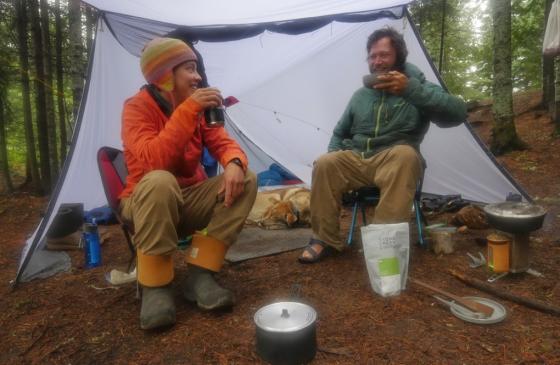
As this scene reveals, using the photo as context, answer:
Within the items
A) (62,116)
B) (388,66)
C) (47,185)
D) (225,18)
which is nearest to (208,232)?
(388,66)

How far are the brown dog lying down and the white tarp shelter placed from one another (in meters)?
0.67

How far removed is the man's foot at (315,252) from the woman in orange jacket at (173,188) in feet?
2.29

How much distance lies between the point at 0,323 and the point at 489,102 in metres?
11.7

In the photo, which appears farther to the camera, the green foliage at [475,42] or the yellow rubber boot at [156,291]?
the green foliage at [475,42]

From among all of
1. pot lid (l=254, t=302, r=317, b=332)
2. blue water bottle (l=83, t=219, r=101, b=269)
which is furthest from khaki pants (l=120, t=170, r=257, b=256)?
blue water bottle (l=83, t=219, r=101, b=269)

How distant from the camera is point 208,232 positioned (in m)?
2.03

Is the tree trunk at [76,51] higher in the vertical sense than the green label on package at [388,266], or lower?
higher

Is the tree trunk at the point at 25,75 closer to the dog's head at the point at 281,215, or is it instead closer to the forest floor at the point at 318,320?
the forest floor at the point at 318,320

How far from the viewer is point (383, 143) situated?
2.76 metres

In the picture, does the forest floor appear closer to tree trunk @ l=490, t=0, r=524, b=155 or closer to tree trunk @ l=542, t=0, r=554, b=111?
tree trunk @ l=490, t=0, r=524, b=155

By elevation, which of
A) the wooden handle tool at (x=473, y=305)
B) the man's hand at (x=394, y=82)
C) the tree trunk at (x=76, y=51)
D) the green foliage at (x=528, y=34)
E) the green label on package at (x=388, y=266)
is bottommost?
the wooden handle tool at (x=473, y=305)

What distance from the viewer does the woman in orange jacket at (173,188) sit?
1.80 meters

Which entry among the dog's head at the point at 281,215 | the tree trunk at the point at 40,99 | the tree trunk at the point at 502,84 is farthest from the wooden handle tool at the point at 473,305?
the tree trunk at the point at 40,99

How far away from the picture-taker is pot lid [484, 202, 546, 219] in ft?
6.89
